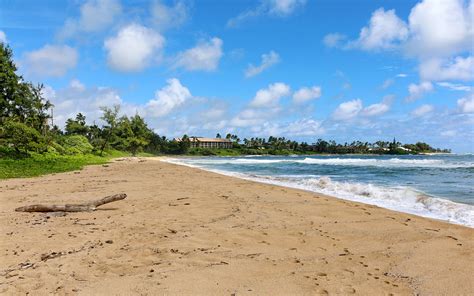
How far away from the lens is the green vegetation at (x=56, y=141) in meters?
25.9

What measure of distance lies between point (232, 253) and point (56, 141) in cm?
5008

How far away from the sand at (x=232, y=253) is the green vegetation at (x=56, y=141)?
14.3 metres

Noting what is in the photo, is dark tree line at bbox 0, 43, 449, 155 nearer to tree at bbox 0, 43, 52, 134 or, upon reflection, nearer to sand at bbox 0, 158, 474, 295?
tree at bbox 0, 43, 52, 134

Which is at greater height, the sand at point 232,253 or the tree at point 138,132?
the tree at point 138,132

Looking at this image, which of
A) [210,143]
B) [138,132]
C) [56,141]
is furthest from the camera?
[210,143]

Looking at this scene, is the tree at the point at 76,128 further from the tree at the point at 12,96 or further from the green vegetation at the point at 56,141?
the tree at the point at 12,96

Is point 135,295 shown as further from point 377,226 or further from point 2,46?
point 2,46

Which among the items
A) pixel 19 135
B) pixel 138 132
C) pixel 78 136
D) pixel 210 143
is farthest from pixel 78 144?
pixel 210 143

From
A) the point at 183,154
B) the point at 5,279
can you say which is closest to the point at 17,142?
the point at 5,279

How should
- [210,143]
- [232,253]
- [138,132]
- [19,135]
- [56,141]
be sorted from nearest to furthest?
[232,253]
[19,135]
[56,141]
[138,132]
[210,143]

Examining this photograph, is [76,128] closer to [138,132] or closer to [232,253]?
[138,132]

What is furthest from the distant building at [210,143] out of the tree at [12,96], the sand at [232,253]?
the sand at [232,253]

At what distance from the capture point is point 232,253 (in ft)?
17.8

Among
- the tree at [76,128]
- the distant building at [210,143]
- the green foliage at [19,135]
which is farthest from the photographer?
the distant building at [210,143]
